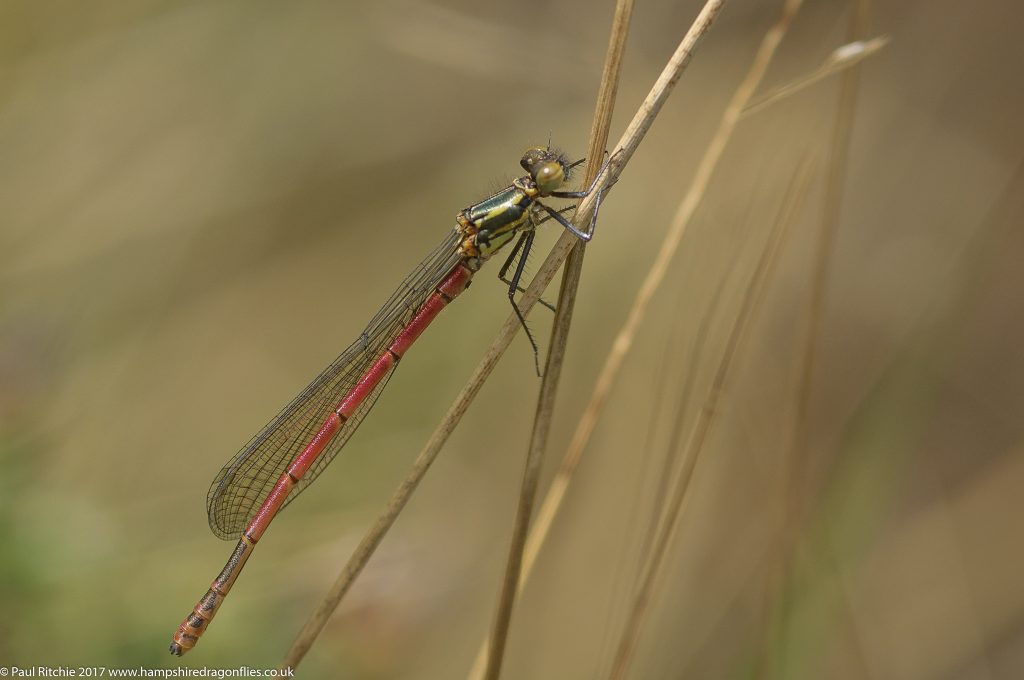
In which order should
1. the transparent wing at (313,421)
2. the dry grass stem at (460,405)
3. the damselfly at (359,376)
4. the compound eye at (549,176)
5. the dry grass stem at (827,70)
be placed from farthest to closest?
the transparent wing at (313,421), the damselfly at (359,376), the compound eye at (549,176), the dry grass stem at (827,70), the dry grass stem at (460,405)

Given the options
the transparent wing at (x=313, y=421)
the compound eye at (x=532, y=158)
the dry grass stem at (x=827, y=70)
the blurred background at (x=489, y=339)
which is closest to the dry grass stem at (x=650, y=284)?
the dry grass stem at (x=827, y=70)

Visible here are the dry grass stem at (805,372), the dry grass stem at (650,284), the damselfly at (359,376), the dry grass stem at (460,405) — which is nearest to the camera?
the dry grass stem at (460,405)

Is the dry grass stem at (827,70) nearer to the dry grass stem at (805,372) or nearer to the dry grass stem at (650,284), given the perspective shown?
the dry grass stem at (650,284)

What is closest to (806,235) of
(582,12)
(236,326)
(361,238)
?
(582,12)

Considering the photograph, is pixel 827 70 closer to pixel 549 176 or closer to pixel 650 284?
pixel 650 284

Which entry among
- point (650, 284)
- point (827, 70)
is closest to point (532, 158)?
point (650, 284)

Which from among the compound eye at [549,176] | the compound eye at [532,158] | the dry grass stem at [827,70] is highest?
the compound eye at [532,158]

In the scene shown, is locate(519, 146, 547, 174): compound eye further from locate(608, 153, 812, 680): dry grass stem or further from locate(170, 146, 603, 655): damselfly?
locate(608, 153, 812, 680): dry grass stem
